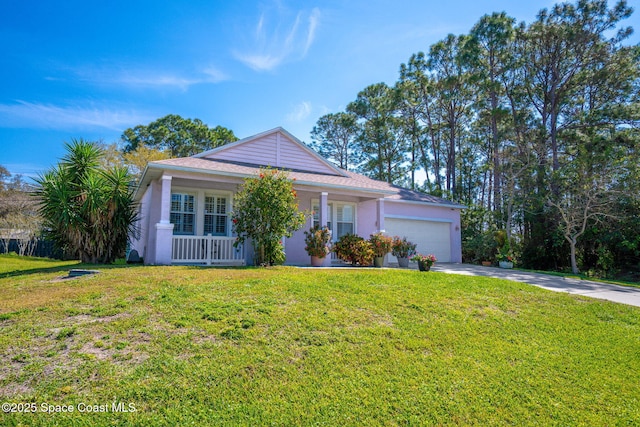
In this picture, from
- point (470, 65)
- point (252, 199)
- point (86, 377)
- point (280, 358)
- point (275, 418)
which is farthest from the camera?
point (470, 65)

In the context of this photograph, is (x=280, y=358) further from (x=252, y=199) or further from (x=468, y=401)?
(x=252, y=199)

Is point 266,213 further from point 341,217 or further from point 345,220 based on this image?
point 345,220

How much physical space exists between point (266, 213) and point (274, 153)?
416 cm

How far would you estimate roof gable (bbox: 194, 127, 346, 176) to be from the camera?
41.0ft

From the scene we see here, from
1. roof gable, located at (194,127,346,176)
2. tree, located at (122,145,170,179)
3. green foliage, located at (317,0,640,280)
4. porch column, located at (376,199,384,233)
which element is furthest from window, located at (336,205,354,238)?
tree, located at (122,145,170,179)

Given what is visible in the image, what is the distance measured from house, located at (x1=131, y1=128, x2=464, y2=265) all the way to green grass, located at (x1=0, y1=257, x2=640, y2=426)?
12.9ft

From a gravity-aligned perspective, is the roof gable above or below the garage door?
above

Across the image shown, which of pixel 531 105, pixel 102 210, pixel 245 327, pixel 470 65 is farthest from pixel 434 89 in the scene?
pixel 245 327

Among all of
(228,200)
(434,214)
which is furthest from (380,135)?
(228,200)

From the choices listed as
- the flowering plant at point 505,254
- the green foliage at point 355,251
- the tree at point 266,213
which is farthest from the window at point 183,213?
the flowering plant at point 505,254

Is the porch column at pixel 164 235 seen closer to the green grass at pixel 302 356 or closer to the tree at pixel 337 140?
the green grass at pixel 302 356

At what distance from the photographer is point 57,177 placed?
35.3 ft

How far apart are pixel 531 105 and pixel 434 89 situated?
6818 millimetres

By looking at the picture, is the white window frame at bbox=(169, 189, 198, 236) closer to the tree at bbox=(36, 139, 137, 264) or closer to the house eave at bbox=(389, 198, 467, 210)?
the tree at bbox=(36, 139, 137, 264)
